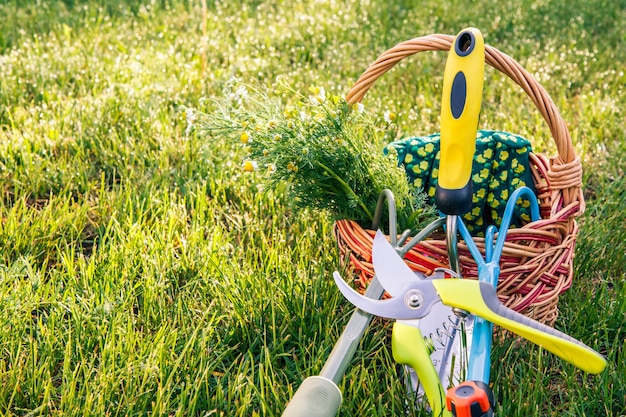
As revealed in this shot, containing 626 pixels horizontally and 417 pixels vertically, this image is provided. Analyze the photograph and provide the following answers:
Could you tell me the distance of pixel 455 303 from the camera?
1.26 metres

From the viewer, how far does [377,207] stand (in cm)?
165

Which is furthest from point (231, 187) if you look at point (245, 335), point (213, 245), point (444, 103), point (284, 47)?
point (284, 47)

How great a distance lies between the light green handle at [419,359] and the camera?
1333 millimetres

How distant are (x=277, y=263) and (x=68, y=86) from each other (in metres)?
1.49

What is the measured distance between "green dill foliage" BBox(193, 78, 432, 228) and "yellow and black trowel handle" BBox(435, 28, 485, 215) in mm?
211

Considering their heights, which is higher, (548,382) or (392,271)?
(392,271)

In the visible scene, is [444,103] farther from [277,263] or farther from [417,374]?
[277,263]

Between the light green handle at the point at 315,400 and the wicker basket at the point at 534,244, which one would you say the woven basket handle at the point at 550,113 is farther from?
the light green handle at the point at 315,400

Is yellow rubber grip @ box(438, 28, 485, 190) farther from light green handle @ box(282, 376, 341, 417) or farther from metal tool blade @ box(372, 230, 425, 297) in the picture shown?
light green handle @ box(282, 376, 341, 417)

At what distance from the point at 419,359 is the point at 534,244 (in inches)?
16.2

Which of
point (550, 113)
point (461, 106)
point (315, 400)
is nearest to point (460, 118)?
point (461, 106)

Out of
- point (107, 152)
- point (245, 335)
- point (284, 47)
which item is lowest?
point (245, 335)

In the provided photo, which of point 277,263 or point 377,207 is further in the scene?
point 277,263

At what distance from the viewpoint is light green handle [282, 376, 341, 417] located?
47.8 inches
